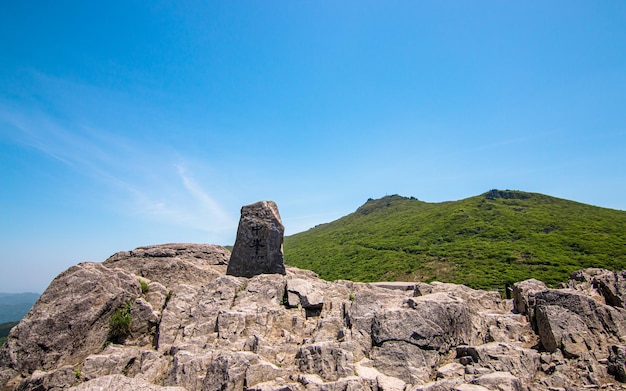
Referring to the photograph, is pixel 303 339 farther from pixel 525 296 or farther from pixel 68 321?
pixel 525 296

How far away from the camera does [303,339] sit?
14.7m

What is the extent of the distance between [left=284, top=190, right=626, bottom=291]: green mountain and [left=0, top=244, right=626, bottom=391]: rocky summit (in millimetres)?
36372

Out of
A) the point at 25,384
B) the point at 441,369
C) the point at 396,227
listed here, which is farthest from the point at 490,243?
the point at 25,384

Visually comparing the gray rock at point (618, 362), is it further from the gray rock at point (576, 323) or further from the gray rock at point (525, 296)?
the gray rock at point (525, 296)

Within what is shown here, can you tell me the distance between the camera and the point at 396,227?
92188mm

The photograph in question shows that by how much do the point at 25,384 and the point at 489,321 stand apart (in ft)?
64.6

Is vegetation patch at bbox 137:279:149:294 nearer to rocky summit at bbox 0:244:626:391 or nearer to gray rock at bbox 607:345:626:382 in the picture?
rocky summit at bbox 0:244:626:391

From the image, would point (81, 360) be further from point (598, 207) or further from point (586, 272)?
point (598, 207)

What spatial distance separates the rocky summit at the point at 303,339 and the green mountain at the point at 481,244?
119ft

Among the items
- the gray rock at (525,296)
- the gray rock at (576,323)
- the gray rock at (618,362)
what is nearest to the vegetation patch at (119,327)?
the gray rock at (576,323)

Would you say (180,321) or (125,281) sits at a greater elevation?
(125,281)

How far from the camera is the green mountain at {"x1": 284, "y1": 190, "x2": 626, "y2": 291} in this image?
52.4 metres

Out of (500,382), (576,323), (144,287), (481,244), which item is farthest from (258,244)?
(481,244)

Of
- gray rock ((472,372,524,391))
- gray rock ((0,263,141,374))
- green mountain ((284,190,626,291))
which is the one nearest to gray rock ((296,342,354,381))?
gray rock ((472,372,524,391))
